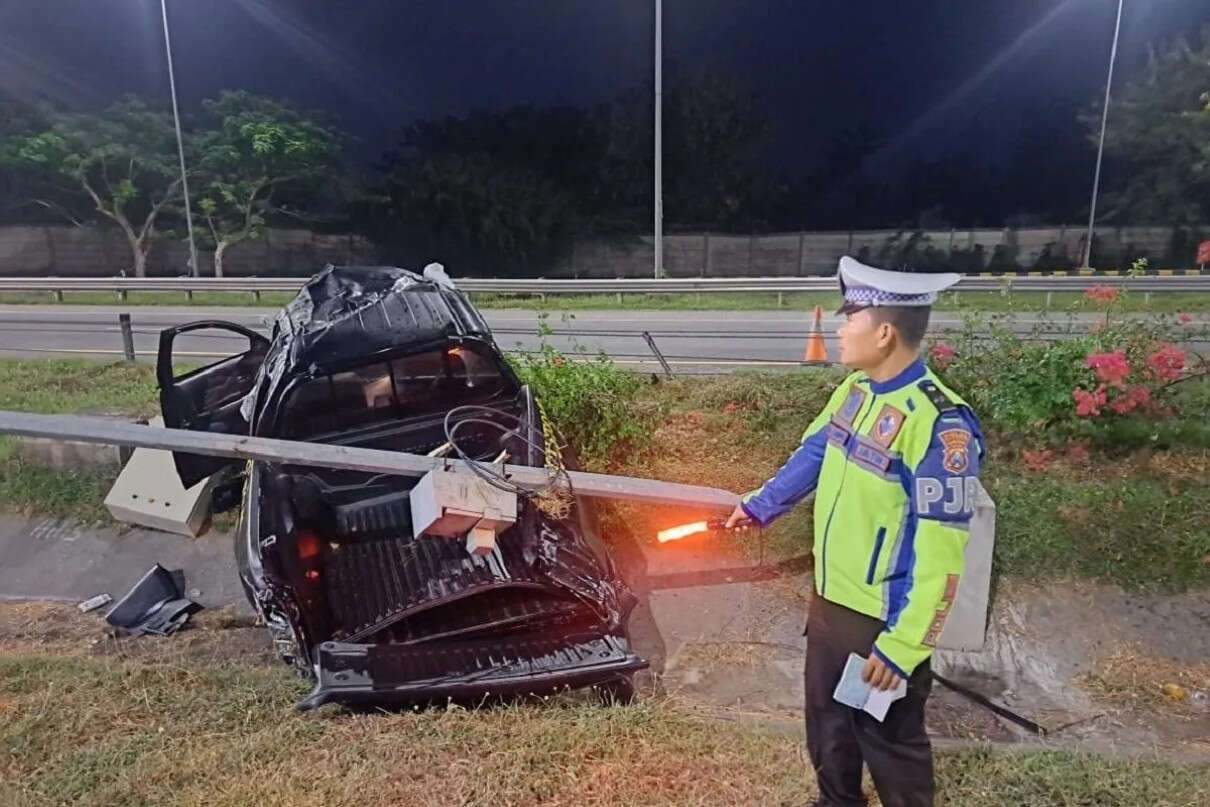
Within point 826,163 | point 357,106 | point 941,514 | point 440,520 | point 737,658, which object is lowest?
point 737,658

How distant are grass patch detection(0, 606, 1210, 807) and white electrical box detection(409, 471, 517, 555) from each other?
68 cm

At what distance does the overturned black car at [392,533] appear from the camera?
325 cm

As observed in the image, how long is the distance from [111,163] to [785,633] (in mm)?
24191

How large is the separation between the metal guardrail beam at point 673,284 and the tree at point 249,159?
7.59 metres

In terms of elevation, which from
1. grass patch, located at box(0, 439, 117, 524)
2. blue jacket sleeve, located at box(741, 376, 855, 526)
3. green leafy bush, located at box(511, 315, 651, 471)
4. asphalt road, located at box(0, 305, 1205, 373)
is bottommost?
grass patch, located at box(0, 439, 117, 524)

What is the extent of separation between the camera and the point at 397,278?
627cm

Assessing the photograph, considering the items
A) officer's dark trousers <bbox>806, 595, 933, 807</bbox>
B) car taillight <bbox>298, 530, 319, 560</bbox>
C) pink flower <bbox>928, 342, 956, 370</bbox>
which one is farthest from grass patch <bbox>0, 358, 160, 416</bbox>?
officer's dark trousers <bbox>806, 595, 933, 807</bbox>

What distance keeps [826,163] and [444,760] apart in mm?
27746

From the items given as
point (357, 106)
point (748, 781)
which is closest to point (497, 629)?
point (748, 781)

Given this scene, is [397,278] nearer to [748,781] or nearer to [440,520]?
[440,520]

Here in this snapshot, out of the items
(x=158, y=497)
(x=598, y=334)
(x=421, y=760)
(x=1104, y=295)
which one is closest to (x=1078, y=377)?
(x=1104, y=295)

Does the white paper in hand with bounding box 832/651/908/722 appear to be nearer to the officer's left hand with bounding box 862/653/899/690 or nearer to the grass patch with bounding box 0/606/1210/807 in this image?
the officer's left hand with bounding box 862/653/899/690

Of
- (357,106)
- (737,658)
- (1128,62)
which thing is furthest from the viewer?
(357,106)

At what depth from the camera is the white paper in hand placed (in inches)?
75.3
